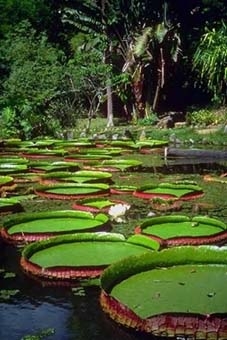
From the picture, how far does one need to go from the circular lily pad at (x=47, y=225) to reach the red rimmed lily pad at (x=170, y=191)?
2.03m

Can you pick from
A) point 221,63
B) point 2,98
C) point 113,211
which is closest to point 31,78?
point 2,98

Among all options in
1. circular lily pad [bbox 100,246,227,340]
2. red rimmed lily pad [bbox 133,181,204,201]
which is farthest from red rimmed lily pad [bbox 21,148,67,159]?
circular lily pad [bbox 100,246,227,340]

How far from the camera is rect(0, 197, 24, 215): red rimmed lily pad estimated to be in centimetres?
803

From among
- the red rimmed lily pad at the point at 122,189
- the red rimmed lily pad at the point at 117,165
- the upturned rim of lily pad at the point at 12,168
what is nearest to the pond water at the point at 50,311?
the red rimmed lily pad at the point at 122,189

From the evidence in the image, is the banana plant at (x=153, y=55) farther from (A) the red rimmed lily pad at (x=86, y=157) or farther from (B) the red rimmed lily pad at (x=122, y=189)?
(B) the red rimmed lily pad at (x=122, y=189)

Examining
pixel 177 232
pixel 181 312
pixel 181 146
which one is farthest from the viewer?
pixel 181 146

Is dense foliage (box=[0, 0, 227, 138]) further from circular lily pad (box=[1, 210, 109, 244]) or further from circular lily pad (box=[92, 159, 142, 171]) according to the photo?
circular lily pad (box=[1, 210, 109, 244])

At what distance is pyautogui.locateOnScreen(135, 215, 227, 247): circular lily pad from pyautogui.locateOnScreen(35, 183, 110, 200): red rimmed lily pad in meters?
2.56

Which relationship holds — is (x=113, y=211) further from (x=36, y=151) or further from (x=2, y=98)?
(x=2, y=98)

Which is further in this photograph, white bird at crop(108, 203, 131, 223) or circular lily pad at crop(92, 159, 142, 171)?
circular lily pad at crop(92, 159, 142, 171)

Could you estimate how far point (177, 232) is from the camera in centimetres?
650

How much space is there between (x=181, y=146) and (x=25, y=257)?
12.6 m

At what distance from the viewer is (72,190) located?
9508 millimetres

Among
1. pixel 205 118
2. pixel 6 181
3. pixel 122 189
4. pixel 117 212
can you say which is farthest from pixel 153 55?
pixel 117 212
